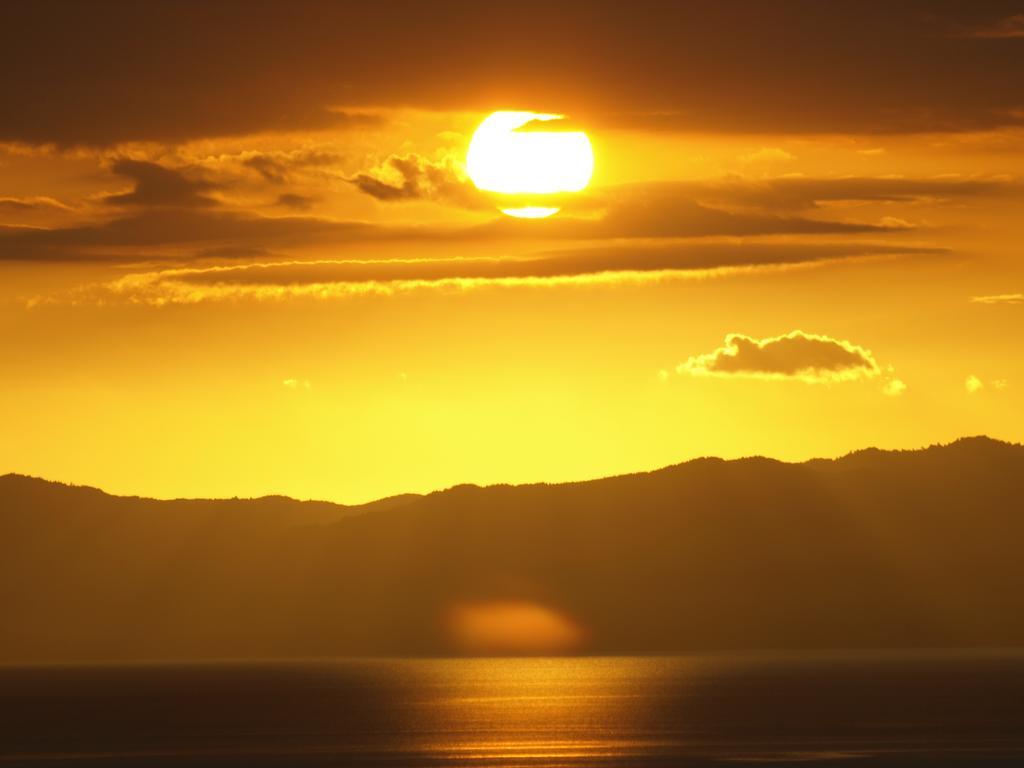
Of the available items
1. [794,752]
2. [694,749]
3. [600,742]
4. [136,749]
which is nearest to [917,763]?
[794,752]

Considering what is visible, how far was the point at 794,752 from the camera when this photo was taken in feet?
560

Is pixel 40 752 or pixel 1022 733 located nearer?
pixel 40 752

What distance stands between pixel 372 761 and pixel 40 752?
126 feet

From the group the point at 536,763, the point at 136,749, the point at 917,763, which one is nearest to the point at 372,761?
the point at 536,763

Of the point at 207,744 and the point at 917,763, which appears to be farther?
the point at 207,744

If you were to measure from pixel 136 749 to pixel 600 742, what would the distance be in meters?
48.1

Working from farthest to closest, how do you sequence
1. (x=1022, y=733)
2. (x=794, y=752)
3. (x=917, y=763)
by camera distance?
1. (x=1022, y=733)
2. (x=794, y=752)
3. (x=917, y=763)

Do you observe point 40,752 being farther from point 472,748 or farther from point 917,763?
point 917,763

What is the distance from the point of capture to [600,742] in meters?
191

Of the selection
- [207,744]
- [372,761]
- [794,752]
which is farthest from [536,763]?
[207,744]

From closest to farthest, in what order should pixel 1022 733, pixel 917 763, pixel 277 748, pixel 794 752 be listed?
1. pixel 917 763
2. pixel 794 752
3. pixel 277 748
4. pixel 1022 733

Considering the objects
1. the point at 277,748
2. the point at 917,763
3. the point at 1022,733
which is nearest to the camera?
the point at 917,763

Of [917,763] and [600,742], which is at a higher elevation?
[600,742]

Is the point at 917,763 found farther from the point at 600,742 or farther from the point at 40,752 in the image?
the point at 40,752
